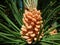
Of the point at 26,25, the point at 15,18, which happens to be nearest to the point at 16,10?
the point at 15,18

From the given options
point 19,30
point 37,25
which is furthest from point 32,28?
point 19,30

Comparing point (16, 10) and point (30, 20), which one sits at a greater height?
point (16, 10)

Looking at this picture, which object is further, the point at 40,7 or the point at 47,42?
the point at 40,7

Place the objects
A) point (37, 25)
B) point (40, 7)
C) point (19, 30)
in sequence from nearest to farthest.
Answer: point (37, 25), point (19, 30), point (40, 7)

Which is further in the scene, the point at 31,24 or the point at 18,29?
the point at 18,29

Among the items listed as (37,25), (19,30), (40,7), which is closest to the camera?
(37,25)

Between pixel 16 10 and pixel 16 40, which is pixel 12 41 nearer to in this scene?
pixel 16 40

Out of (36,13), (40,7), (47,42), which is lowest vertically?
(47,42)
